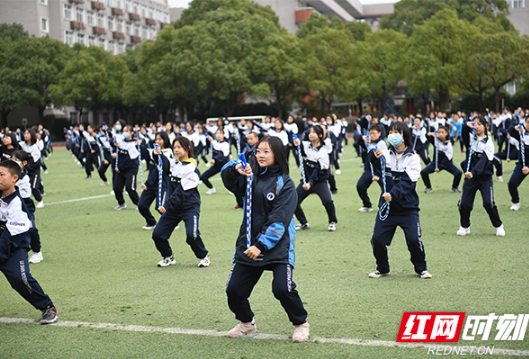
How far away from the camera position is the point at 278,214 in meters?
4.53

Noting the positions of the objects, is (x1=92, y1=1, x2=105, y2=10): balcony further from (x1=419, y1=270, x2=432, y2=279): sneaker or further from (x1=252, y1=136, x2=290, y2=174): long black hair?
(x1=252, y1=136, x2=290, y2=174): long black hair

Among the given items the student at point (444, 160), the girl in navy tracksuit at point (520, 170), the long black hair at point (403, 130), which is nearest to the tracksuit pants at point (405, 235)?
the long black hair at point (403, 130)

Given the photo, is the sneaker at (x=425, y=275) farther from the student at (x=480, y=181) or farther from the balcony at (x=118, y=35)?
the balcony at (x=118, y=35)

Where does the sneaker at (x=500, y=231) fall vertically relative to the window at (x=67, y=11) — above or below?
below

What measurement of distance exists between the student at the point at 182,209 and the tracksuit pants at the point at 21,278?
7.10ft

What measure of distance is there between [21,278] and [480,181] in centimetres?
659

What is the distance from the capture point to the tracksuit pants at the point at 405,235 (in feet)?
21.0

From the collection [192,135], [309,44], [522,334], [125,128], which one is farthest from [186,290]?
[309,44]

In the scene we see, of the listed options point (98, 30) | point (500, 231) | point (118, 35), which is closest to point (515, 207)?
point (500, 231)

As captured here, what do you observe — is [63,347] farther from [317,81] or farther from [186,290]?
[317,81]

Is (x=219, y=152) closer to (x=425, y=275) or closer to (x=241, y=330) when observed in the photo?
(x=425, y=275)

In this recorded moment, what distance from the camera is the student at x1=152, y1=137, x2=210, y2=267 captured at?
7398 mm

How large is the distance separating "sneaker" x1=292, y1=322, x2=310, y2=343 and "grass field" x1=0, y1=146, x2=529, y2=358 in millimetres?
87

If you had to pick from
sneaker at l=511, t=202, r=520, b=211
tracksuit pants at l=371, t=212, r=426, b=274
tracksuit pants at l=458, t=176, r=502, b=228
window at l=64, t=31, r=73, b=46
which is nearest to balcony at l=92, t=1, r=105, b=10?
window at l=64, t=31, r=73, b=46
